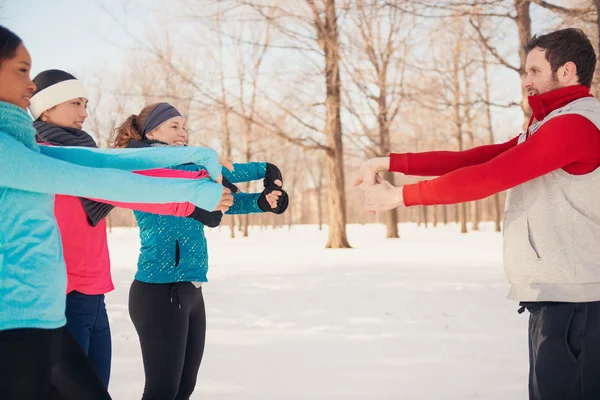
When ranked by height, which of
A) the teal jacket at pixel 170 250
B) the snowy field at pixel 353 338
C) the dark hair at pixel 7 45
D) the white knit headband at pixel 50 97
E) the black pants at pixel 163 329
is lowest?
the snowy field at pixel 353 338

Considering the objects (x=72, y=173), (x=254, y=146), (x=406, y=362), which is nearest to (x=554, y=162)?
(x=72, y=173)

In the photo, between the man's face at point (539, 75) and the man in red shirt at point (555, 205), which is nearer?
the man in red shirt at point (555, 205)

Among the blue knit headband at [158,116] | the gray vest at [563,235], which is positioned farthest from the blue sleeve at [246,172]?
the gray vest at [563,235]

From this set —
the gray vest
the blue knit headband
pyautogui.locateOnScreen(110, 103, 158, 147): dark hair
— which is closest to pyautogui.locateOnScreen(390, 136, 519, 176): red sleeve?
the gray vest

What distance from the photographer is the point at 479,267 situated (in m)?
10.8

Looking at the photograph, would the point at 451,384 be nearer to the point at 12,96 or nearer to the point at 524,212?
the point at 524,212

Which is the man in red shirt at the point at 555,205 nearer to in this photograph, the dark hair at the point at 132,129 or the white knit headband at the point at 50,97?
the dark hair at the point at 132,129

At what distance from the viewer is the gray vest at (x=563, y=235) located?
1.89 metres

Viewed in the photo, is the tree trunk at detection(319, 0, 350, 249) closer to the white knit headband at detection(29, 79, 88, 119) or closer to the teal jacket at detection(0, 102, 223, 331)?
the white knit headband at detection(29, 79, 88, 119)

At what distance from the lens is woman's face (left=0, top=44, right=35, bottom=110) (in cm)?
168

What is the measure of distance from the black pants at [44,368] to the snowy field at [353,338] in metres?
2.28

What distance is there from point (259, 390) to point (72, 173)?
9.54ft

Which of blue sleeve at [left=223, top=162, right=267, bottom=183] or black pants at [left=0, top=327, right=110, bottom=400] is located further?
blue sleeve at [left=223, top=162, right=267, bottom=183]

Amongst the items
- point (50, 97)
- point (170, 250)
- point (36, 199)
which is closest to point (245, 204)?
point (170, 250)
